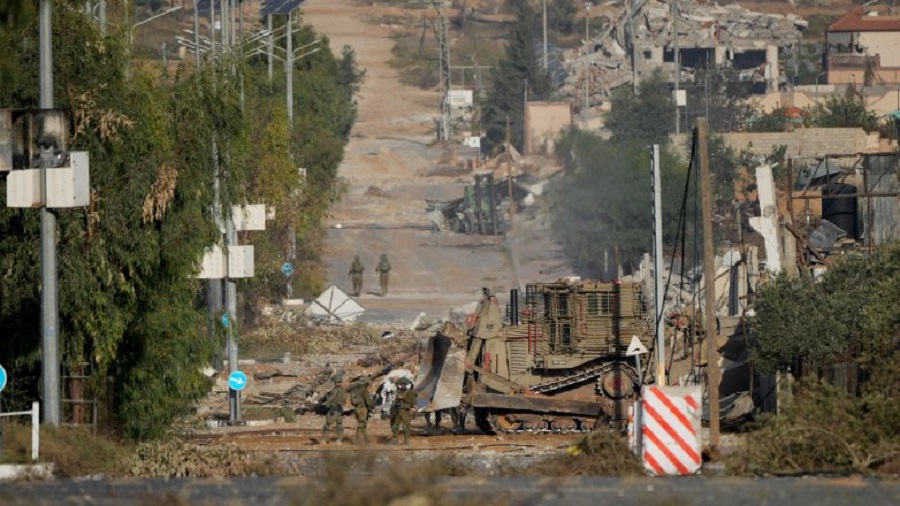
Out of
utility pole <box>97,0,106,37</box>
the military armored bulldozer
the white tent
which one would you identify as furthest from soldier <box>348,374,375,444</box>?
the white tent

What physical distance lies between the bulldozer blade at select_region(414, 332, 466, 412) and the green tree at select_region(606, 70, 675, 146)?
7715 cm

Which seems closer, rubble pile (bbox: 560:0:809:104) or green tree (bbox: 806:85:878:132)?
green tree (bbox: 806:85:878:132)

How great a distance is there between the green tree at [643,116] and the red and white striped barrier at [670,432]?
301 ft

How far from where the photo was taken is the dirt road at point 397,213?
83812 millimetres

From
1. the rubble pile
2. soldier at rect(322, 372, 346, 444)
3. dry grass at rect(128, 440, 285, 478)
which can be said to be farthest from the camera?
the rubble pile

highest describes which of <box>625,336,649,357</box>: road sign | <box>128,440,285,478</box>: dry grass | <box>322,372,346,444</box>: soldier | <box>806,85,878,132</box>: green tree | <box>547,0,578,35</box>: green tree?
<box>547,0,578,35</box>: green tree

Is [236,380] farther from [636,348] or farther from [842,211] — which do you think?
[842,211]

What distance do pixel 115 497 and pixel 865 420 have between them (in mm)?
9477

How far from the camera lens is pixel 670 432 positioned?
23.5m

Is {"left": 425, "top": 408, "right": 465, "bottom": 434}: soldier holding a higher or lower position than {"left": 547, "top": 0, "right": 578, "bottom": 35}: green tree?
lower

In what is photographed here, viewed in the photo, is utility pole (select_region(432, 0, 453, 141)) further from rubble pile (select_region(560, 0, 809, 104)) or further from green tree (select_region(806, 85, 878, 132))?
green tree (select_region(806, 85, 878, 132))

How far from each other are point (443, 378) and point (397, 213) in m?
69.3

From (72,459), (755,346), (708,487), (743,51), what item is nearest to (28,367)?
(72,459)

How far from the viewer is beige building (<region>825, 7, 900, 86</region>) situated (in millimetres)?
143000
